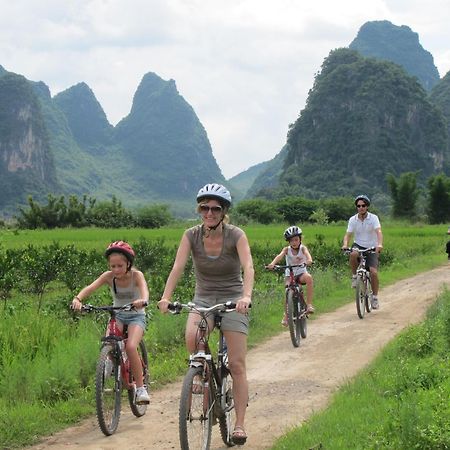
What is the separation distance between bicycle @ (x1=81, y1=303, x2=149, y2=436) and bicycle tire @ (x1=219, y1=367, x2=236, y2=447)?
1.05m

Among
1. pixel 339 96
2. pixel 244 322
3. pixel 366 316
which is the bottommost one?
pixel 366 316

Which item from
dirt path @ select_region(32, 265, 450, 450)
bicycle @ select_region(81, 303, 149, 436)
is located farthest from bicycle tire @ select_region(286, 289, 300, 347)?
bicycle @ select_region(81, 303, 149, 436)

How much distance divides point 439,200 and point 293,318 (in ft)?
143

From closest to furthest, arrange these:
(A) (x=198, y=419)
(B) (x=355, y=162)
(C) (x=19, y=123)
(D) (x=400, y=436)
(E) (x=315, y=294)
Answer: (D) (x=400, y=436) < (A) (x=198, y=419) < (E) (x=315, y=294) < (B) (x=355, y=162) < (C) (x=19, y=123)

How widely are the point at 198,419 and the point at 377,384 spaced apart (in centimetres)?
224

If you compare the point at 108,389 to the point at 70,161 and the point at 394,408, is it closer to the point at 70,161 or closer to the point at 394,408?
the point at 394,408

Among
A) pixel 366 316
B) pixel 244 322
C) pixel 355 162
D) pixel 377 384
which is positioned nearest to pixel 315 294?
pixel 366 316

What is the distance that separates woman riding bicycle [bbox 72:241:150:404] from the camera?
5883 millimetres

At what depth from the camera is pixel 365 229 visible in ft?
38.3

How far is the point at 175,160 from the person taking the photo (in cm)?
19600

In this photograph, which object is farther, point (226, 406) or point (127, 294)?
point (127, 294)

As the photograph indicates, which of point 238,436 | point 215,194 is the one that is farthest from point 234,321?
point 215,194

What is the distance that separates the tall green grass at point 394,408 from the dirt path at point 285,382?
41cm

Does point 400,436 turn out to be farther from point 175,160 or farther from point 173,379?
point 175,160
